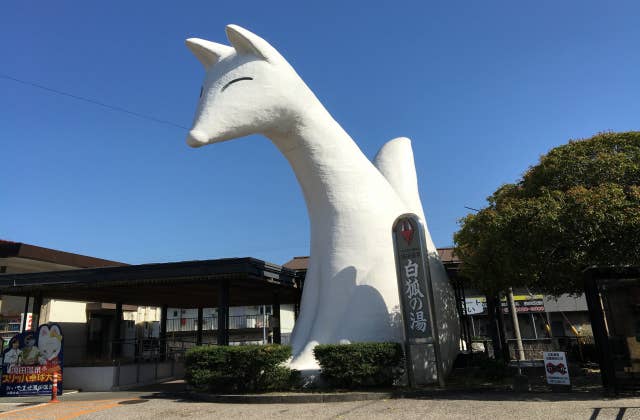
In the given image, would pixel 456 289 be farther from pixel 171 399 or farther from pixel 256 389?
pixel 171 399

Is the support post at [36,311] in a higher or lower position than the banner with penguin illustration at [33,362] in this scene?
higher

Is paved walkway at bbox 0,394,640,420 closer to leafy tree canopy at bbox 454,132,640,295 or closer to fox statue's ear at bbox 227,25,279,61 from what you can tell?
leafy tree canopy at bbox 454,132,640,295

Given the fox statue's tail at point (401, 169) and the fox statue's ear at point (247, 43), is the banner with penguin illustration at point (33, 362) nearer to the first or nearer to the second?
the fox statue's ear at point (247, 43)

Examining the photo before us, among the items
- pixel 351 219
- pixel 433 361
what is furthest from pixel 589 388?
pixel 351 219

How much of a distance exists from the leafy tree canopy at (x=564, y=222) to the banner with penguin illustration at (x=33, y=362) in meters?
12.0

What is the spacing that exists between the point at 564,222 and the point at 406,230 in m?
3.63

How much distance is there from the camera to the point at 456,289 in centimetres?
1916

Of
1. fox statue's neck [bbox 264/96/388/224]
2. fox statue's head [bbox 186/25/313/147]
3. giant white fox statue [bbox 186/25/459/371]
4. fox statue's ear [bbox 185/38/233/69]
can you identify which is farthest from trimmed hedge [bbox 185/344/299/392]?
fox statue's ear [bbox 185/38/233/69]

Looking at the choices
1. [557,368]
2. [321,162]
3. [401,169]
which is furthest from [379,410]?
[401,169]

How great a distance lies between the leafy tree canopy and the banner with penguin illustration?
39.4ft

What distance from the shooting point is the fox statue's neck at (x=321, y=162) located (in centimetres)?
1417

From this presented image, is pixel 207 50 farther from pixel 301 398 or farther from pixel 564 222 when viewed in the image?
pixel 564 222

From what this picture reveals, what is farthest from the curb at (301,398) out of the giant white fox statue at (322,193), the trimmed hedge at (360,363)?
the giant white fox statue at (322,193)

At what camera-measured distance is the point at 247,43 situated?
1379 cm
